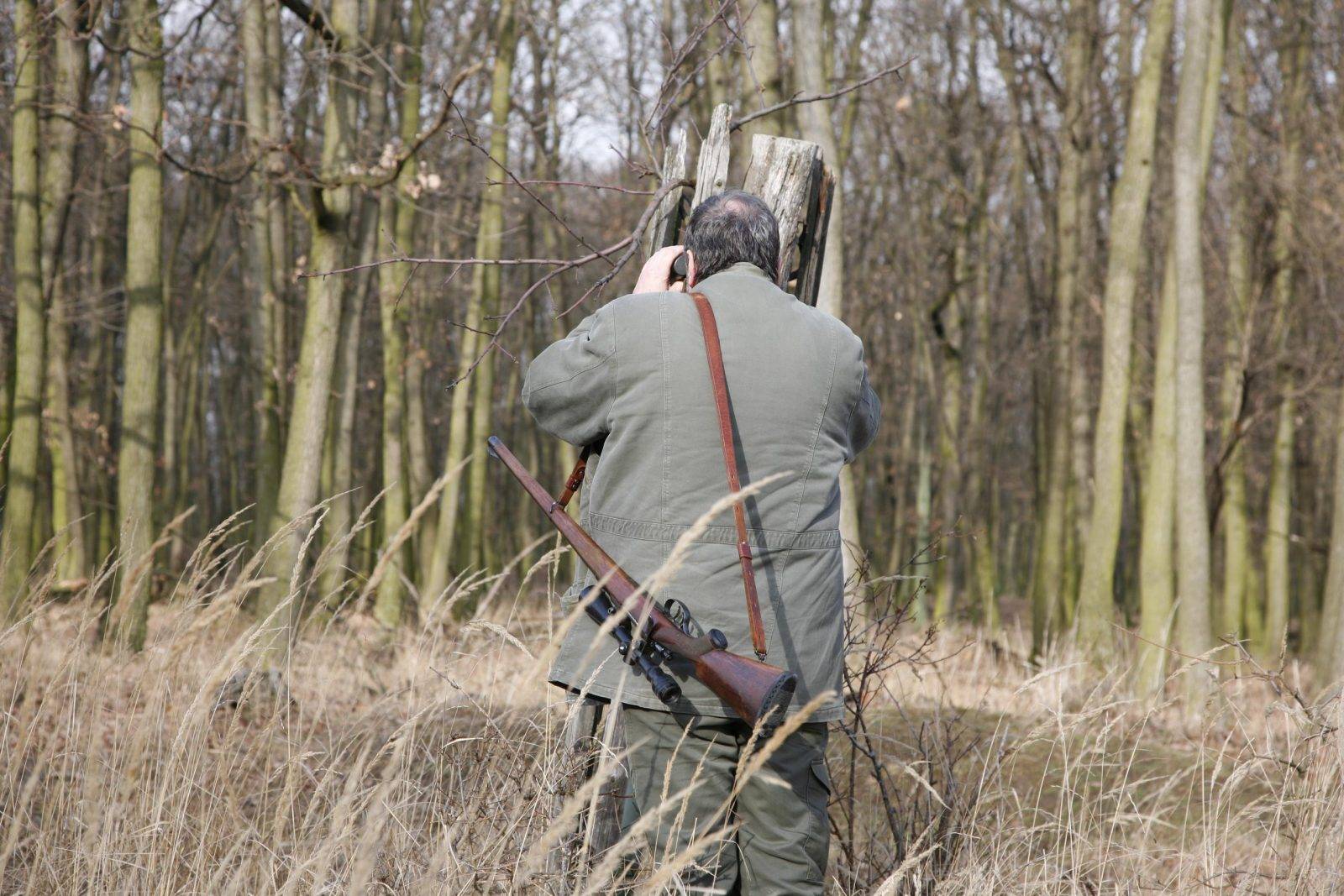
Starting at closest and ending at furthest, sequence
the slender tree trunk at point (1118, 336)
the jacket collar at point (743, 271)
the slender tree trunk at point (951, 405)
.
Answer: the jacket collar at point (743, 271)
the slender tree trunk at point (1118, 336)
the slender tree trunk at point (951, 405)

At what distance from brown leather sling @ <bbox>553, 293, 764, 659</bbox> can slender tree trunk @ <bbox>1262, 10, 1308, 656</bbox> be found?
10767mm

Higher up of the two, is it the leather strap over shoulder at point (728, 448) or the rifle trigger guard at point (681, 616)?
the leather strap over shoulder at point (728, 448)

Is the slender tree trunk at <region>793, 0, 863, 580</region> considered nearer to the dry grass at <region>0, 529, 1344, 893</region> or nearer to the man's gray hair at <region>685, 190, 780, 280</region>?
the dry grass at <region>0, 529, 1344, 893</region>

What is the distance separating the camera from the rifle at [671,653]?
2.44 metres

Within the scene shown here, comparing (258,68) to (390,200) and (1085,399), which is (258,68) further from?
(1085,399)

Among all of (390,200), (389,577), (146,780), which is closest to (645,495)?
(146,780)

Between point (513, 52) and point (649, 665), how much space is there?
32.1 ft

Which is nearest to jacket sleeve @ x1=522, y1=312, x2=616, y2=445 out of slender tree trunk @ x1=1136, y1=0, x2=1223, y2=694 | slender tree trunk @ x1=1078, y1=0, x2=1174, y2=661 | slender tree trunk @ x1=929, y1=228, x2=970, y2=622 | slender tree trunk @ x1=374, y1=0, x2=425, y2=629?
slender tree trunk @ x1=1136, y1=0, x2=1223, y2=694

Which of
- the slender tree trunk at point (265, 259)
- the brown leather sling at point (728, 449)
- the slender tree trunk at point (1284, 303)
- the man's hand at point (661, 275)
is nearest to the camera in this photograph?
the brown leather sling at point (728, 449)

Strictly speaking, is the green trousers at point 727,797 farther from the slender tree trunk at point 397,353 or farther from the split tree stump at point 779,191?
the slender tree trunk at point 397,353

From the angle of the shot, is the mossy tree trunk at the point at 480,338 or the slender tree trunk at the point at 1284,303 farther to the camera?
the slender tree trunk at the point at 1284,303

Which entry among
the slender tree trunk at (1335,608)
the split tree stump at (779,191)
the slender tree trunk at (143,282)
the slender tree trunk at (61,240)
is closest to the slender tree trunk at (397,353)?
the slender tree trunk at (61,240)

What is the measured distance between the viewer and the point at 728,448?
269cm

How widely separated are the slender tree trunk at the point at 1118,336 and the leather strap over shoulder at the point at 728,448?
→ 7004 millimetres
